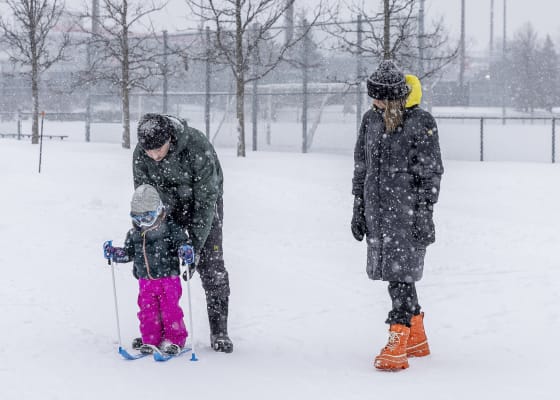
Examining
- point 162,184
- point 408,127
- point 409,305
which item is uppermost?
point 408,127

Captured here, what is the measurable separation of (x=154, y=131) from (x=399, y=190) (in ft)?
4.81

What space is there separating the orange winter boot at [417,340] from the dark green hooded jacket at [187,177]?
142cm

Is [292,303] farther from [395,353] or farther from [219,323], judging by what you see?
[395,353]

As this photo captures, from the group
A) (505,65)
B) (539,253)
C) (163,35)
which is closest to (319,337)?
(539,253)

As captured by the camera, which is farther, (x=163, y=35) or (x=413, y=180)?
(x=163, y=35)

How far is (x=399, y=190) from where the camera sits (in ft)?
15.6

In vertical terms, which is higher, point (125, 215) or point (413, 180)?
point (413, 180)

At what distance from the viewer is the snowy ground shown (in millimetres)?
4566

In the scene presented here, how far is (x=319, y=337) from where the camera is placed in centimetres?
573

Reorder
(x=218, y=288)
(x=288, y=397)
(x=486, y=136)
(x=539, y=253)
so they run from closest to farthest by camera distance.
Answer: (x=288, y=397), (x=218, y=288), (x=539, y=253), (x=486, y=136)

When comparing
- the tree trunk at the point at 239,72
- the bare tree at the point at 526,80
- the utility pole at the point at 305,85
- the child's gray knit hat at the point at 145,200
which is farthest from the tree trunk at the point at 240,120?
the bare tree at the point at 526,80

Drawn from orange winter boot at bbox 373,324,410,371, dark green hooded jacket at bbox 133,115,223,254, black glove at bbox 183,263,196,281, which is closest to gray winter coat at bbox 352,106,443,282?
orange winter boot at bbox 373,324,410,371

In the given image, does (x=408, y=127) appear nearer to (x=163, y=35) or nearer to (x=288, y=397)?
(x=288, y=397)

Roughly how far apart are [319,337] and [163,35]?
2209 centimetres
